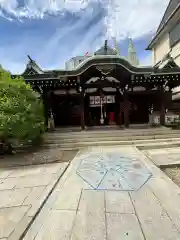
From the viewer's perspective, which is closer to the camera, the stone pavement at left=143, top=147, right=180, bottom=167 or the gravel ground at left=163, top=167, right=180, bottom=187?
the gravel ground at left=163, top=167, right=180, bottom=187

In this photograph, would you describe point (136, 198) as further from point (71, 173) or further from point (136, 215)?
point (71, 173)

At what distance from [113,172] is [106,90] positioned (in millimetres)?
9484

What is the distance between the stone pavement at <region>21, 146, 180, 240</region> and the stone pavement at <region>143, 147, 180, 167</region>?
58 centimetres

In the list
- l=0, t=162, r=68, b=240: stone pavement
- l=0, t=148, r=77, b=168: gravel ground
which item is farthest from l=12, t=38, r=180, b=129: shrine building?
l=0, t=162, r=68, b=240: stone pavement

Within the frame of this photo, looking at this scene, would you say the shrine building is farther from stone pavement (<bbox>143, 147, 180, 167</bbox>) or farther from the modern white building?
stone pavement (<bbox>143, 147, 180, 167</bbox>)

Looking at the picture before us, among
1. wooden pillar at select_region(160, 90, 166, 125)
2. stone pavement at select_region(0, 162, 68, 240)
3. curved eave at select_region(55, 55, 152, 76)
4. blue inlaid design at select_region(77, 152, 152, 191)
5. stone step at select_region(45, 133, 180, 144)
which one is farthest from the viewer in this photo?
wooden pillar at select_region(160, 90, 166, 125)

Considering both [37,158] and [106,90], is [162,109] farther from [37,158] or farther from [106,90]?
[37,158]

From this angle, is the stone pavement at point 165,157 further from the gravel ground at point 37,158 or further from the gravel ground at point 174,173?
the gravel ground at point 37,158

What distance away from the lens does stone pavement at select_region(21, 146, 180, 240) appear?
9.58 feet

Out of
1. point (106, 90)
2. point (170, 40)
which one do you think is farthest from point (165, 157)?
point (170, 40)

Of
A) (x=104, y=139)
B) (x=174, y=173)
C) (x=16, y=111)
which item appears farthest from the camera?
(x=104, y=139)

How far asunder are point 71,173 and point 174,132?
296 inches

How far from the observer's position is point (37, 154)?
849 centimetres

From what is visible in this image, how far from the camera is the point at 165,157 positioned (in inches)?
279
